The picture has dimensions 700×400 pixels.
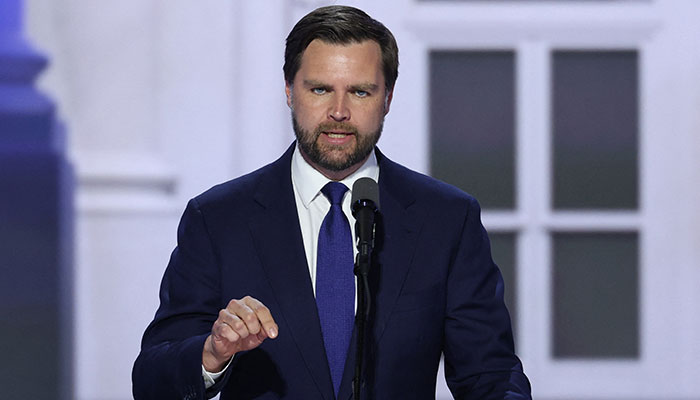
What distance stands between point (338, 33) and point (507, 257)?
1616 mm

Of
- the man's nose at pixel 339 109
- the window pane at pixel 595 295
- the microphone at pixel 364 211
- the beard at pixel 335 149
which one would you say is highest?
the man's nose at pixel 339 109

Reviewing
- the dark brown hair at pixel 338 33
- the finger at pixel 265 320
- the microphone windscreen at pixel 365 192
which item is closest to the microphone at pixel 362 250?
the microphone windscreen at pixel 365 192

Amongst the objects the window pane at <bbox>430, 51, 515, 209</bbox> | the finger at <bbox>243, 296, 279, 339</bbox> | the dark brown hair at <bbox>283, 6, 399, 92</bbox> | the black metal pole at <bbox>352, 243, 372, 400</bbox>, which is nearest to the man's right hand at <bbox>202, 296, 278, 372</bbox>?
the finger at <bbox>243, 296, 279, 339</bbox>

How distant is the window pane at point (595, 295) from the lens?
3129 millimetres

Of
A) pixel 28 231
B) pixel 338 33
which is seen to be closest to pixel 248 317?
pixel 338 33

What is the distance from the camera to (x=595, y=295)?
3.14 m

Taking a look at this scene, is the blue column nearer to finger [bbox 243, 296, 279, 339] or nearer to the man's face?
the man's face

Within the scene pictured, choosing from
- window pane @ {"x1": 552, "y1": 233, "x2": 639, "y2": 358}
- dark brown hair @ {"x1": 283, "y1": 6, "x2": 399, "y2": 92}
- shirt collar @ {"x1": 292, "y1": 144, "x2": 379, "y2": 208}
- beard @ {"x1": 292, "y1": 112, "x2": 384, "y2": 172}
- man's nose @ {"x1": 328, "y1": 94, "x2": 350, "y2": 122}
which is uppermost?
dark brown hair @ {"x1": 283, "y1": 6, "x2": 399, "y2": 92}

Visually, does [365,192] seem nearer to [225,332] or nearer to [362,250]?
[362,250]

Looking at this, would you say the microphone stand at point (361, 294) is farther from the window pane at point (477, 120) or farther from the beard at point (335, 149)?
the window pane at point (477, 120)

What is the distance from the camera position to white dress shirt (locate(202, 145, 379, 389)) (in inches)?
67.7

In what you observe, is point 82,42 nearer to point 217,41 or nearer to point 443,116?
point 217,41

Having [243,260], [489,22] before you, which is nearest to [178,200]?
[489,22]

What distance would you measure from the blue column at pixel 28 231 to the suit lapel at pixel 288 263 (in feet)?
4.00
